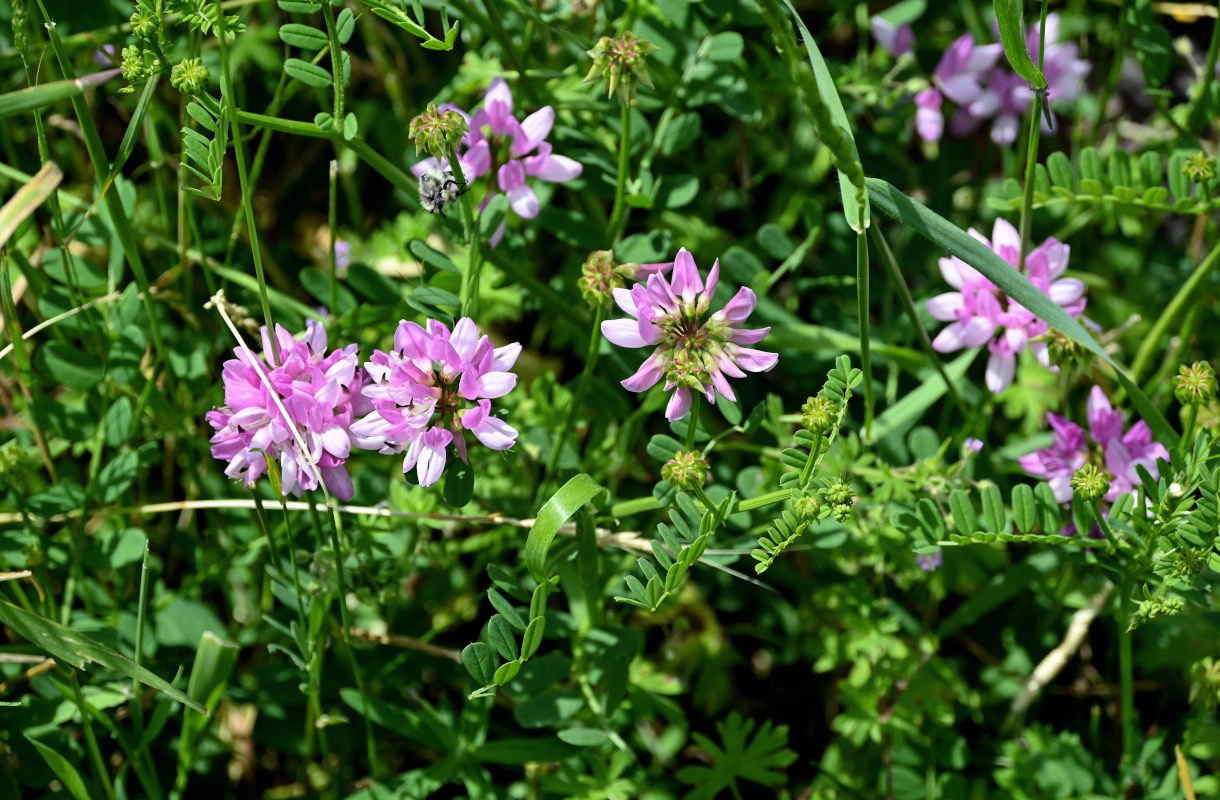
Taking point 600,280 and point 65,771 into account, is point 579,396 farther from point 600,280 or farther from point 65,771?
point 65,771

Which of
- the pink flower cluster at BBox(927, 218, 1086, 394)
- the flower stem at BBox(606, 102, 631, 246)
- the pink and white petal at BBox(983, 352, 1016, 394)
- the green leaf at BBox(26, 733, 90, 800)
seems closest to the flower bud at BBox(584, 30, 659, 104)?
the flower stem at BBox(606, 102, 631, 246)

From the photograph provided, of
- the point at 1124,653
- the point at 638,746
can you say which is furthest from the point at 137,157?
the point at 1124,653

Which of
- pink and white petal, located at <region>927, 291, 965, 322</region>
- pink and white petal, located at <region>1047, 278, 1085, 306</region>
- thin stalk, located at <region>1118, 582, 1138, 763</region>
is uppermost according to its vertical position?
pink and white petal, located at <region>1047, 278, 1085, 306</region>

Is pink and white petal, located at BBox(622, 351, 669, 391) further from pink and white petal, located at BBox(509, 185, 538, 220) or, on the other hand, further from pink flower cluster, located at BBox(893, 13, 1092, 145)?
pink flower cluster, located at BBox(893, 13, 1092, 145)

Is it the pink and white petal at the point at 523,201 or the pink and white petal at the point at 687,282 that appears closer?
the pink and white petal at the point at 687,282

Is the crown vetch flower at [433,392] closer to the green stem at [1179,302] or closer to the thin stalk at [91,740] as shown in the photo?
the thin stalk at [91,740]

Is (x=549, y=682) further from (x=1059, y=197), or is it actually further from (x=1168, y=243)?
(x=1168, y=243)

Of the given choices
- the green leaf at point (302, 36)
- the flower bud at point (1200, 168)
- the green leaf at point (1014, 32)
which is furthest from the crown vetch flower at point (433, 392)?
the flower bud at point (1200, 168)
